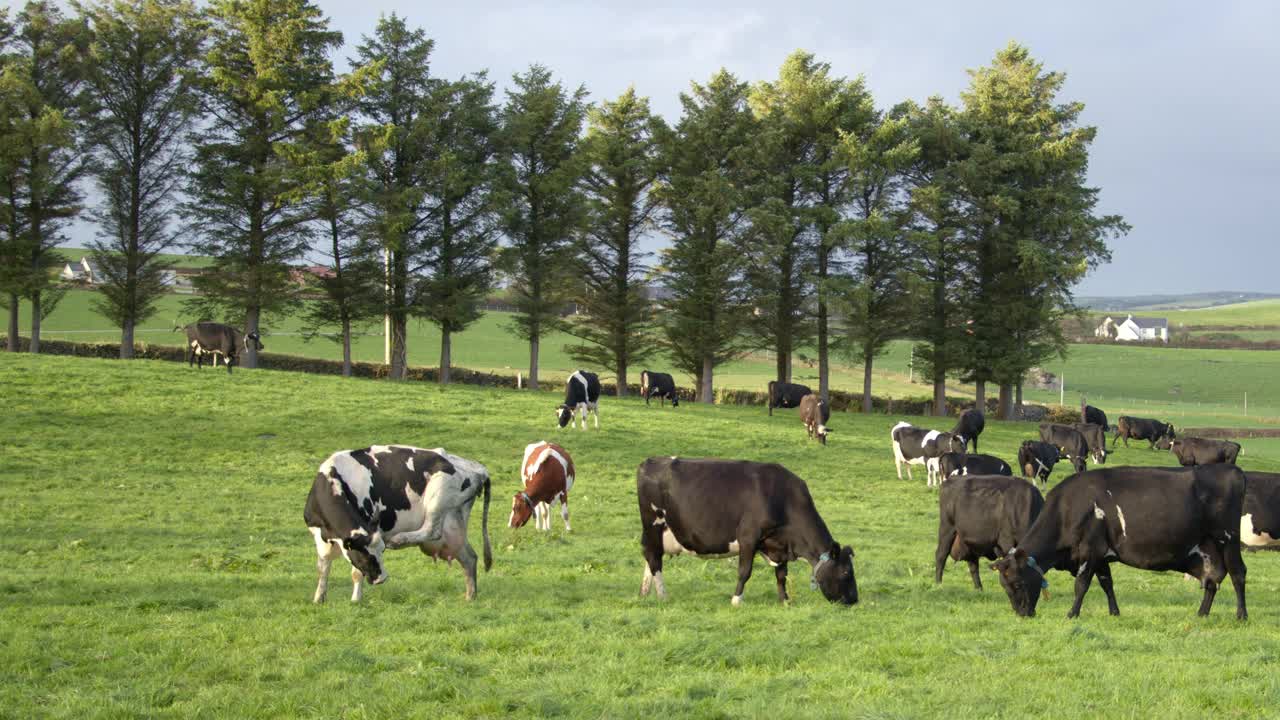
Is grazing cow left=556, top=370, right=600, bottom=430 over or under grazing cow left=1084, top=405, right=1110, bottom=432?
over

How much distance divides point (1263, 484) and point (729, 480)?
9.95m

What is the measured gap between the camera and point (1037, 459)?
101ft

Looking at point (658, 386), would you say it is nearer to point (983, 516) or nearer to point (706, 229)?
point (706, 229)

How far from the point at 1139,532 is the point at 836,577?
375 centimetres

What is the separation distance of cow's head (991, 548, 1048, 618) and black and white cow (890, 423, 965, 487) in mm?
18108

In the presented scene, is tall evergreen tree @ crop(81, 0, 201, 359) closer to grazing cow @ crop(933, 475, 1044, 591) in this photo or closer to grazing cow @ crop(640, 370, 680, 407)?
grazing cow @ crop(640, 370, 680, 407)

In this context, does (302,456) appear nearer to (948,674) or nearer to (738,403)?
(948,674)

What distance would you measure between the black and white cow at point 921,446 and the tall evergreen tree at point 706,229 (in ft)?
62.0

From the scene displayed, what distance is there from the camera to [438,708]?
816 centimetres

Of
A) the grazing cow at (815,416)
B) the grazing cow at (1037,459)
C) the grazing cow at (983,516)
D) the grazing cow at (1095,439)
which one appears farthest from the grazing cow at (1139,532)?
the grazing cow at (1095,439)

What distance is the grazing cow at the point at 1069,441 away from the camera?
34.5 m

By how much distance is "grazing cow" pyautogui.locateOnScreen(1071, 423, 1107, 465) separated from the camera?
37731 mm

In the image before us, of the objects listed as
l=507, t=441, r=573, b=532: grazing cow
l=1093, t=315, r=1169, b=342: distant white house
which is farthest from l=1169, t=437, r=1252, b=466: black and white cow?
l=1093, t=315, r=1169, b=342: distant white house

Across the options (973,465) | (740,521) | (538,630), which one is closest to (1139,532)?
(740,521)
